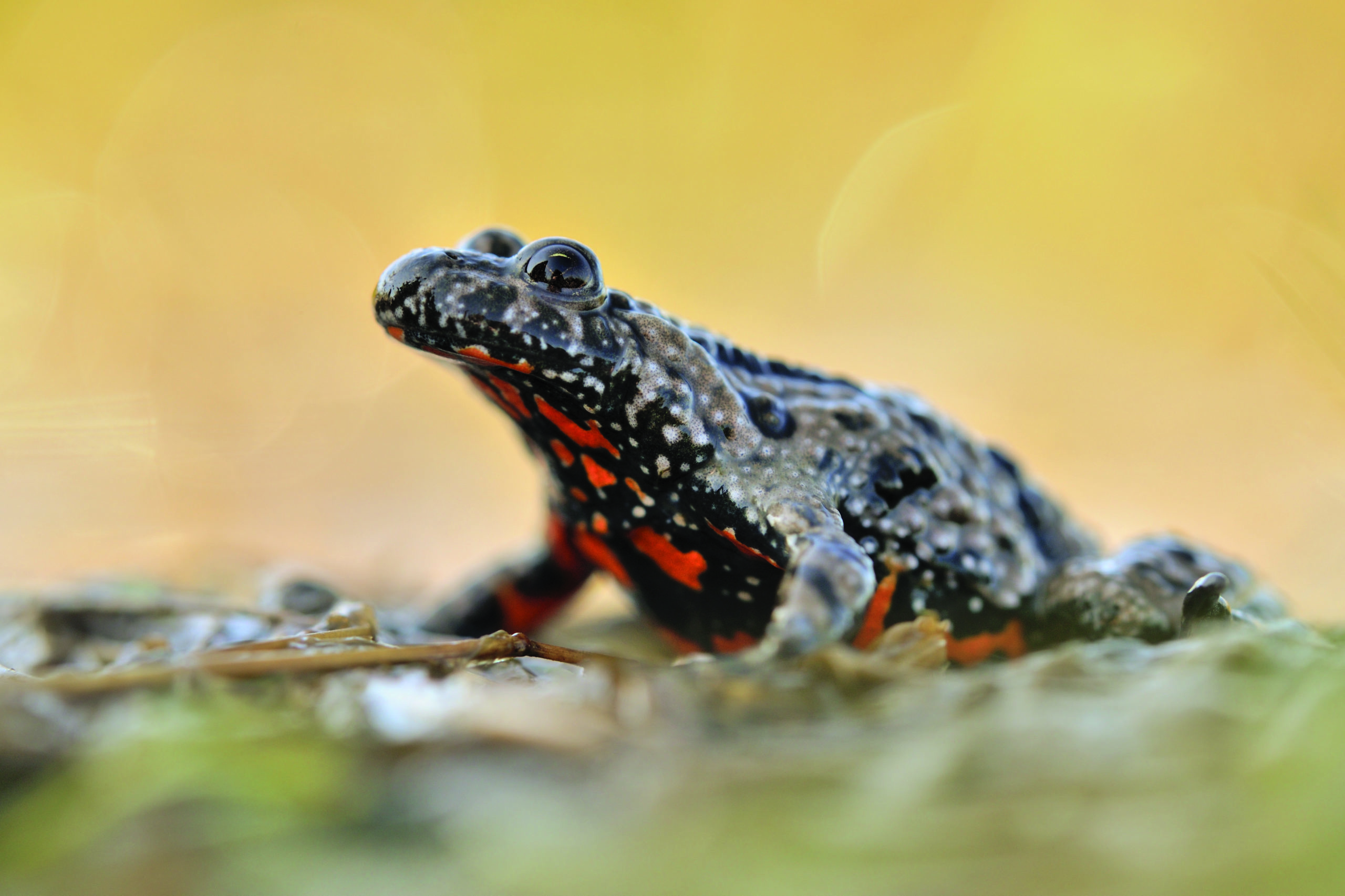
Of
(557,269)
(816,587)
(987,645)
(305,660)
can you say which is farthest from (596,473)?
(987,645)

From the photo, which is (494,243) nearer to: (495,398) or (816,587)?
(495,398)

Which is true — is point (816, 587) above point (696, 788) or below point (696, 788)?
above

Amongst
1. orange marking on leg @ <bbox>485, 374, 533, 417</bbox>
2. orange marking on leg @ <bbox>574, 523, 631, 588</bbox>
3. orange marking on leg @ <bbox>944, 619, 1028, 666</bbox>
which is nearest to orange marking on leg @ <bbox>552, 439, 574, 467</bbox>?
orange marking on leg @ <bbox>485, 374, 533, 417</bbox>

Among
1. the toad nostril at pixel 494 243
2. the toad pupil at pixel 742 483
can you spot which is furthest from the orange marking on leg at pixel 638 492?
the toad nostril at pixel 494 243

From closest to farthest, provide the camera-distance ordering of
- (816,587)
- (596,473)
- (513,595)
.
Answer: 1. (816,587)
2. (596,473)
3. (513,595)

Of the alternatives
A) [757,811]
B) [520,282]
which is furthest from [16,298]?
[757,811]

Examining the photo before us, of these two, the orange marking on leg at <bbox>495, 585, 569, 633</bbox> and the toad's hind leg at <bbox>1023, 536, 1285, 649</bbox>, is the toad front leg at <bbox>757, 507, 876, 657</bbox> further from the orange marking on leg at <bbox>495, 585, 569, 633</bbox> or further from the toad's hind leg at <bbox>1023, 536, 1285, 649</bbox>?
the orange marking on leg at <bbox>495, 585, 569, 633</bbox>

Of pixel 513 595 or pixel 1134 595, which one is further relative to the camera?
pixel 513 595
